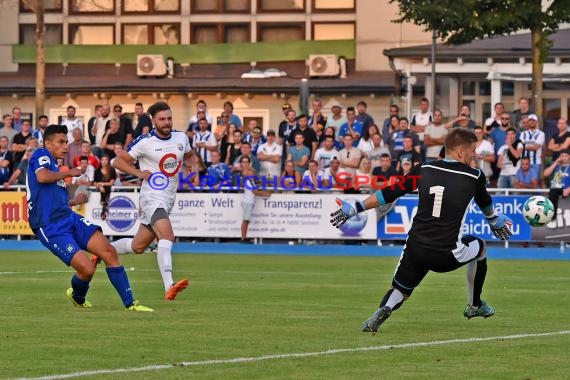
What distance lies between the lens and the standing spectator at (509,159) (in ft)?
97.0

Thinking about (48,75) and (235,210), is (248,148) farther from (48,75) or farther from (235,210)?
(48,75)

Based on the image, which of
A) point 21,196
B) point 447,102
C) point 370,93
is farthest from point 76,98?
point 21,196

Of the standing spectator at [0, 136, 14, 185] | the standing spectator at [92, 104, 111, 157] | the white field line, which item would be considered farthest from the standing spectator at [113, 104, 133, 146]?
the white field line

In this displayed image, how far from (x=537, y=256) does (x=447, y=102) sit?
18371mm

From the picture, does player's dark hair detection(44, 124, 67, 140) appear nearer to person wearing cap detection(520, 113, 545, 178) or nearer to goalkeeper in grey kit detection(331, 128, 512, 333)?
goalkeeper in grey kit detection(331, 128, 512, 333)

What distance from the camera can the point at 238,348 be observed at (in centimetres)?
1121

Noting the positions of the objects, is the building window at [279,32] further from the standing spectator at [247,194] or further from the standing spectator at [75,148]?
the standing spectator at [247,194]

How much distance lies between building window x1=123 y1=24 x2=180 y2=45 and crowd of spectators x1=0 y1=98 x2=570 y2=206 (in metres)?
23.5

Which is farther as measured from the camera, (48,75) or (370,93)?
(48,75)

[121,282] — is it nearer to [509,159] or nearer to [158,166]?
[158,166]

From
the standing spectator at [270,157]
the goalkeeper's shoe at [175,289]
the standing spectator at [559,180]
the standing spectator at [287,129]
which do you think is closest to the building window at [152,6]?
the standing spectator at [287,129]

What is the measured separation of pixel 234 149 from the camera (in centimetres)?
3231

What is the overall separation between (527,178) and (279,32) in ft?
91.9

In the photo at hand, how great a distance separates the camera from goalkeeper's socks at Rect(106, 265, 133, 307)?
14578 millimetres
